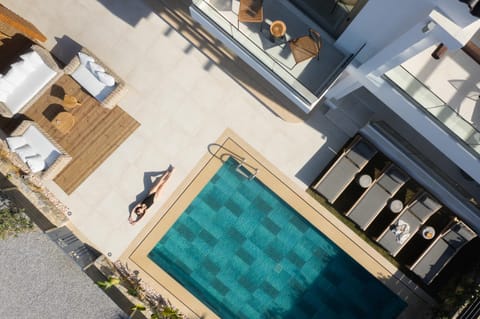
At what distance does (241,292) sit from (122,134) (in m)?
7.14

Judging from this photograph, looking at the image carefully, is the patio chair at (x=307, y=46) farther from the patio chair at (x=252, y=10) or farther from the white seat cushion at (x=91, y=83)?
the white seat cushion at (x=91, y=83)

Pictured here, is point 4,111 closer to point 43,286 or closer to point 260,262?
point 43,286

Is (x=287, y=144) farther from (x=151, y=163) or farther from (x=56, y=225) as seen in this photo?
(x=56, y=225)

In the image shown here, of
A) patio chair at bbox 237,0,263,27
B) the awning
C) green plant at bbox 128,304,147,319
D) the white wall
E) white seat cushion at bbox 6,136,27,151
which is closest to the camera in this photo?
the awning

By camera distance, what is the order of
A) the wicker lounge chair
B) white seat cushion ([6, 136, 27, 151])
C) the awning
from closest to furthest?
the awning, white seat cushion ([6, 136, 27, 151]), the wicker lounge chair

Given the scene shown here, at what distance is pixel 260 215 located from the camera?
539 inches

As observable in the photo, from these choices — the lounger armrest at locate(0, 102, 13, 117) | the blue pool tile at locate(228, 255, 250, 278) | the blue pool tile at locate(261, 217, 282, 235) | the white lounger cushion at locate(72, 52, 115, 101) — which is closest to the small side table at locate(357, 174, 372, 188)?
the blue pool tile at locate(261, 217, 282, 235)

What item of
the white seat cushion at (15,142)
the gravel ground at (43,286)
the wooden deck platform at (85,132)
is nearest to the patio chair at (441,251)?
the gravel ground at (43,286)

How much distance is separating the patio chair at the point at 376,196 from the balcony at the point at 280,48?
4.15 meters

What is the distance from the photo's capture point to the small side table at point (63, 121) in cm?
1328

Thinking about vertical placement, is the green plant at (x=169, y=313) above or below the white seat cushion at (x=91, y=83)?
below

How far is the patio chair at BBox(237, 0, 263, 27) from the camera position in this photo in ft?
34.3

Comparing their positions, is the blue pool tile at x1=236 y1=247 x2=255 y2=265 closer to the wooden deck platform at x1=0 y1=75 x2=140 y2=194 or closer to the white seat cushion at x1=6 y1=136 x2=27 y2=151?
the wooden deck platform at x1=0 y1=75 x2=140 y2=194

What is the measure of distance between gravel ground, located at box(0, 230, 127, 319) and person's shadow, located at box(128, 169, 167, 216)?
3432mm
